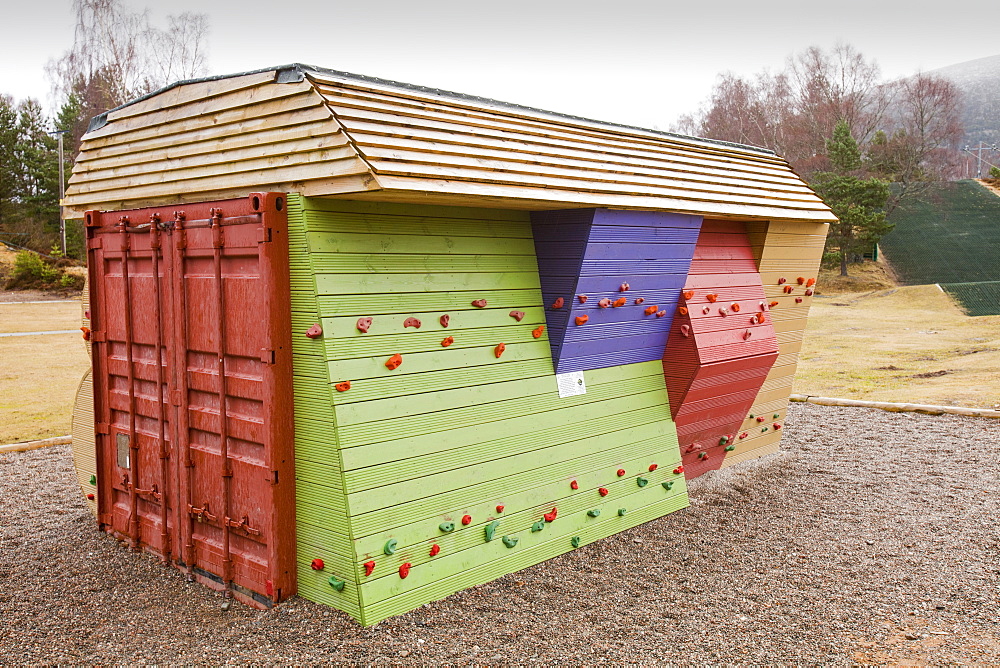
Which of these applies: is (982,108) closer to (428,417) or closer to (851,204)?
(851,204)

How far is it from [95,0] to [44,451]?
31.9m

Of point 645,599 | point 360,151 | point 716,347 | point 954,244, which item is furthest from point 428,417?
point 954,244

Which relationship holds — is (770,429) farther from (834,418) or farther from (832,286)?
(832,286)

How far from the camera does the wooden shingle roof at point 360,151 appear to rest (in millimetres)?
4848

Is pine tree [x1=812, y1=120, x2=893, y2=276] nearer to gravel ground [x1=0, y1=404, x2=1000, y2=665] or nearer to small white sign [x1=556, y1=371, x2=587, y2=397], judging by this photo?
gravel ground [x1=0, y1=404, x2=1000, y2=665]

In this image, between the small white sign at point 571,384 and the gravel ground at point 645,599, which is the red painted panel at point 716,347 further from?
the small white sign at point 571,384

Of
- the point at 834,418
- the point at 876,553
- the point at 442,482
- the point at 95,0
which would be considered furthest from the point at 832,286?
the point at 95,0

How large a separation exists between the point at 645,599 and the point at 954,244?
36748 mm

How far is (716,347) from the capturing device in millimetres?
7492

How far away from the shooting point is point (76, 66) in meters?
36.8

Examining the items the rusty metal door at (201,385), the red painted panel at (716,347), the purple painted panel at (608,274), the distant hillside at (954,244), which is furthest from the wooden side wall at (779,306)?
the distant hillside at (954,244)

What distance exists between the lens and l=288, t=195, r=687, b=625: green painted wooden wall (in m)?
5.03

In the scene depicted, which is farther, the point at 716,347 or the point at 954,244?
the point at 954,244

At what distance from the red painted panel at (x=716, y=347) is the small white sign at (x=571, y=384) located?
4.12 ft
